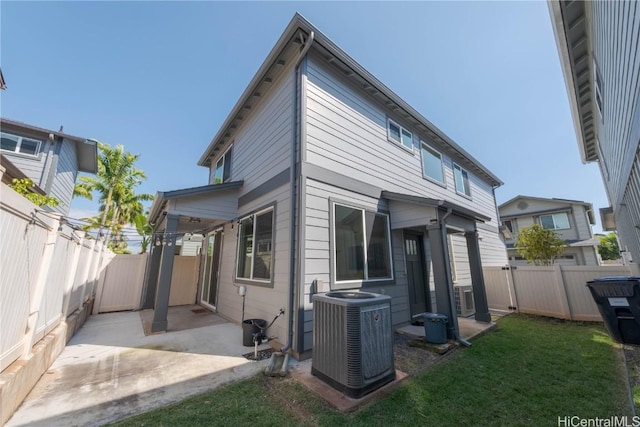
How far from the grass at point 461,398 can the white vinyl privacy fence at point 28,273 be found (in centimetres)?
165

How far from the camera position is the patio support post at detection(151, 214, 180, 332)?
547 cm

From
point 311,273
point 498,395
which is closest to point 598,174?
point 498,395

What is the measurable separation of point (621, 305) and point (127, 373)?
800cm

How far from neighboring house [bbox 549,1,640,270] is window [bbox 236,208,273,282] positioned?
5808 millimetres

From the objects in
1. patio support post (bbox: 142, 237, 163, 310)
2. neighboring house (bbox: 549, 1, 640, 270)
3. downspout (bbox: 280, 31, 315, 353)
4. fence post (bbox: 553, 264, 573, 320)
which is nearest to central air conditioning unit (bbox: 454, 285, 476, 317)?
fence post (bbox: 553, 264, 573, 320)

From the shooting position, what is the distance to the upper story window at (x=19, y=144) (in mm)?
8555

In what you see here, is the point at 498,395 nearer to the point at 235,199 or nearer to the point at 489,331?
the point at 489,331

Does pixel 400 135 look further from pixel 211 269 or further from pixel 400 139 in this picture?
pixel 211 269

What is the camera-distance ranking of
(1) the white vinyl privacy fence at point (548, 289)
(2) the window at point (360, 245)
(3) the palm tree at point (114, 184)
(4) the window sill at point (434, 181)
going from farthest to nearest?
(3) the palm tree at point (114, 184) < (4) the window sill at point (434, 181) < (1) the white vinyl privacy fence at point (548, 289) < (2) the window at point (360, 245)

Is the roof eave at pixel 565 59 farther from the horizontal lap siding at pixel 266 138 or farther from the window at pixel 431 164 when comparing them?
the horizontal lap siding at pixel 266 138

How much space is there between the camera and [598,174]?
37.5 ft

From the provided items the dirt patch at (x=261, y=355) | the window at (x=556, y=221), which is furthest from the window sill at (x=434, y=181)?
the window at (x=556, y=221)

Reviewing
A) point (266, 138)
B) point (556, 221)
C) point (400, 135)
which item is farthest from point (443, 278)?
point (556, 221)

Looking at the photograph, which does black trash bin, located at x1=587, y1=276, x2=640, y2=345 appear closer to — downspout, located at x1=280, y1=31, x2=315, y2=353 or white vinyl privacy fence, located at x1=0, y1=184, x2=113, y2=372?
downspout, located at x1=280, y1=31, x2=315, y2=353
